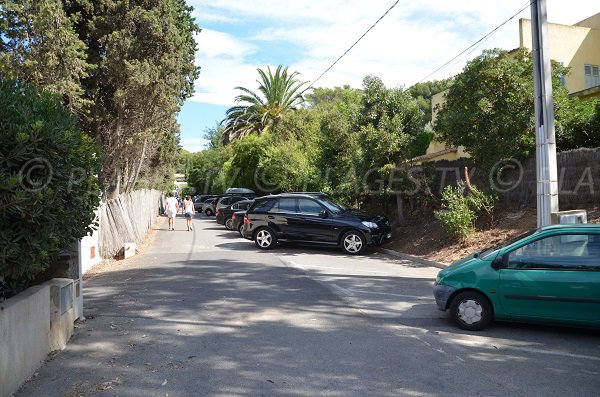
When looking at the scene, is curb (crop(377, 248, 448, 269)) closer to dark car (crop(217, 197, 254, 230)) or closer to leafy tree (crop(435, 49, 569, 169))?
leafy tree (crop(435, 49, 569, 169))

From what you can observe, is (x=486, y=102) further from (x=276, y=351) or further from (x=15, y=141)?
(x=15, y=141)

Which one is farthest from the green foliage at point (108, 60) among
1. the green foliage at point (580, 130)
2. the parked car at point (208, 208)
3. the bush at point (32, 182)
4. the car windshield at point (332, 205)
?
the parked car at point (208, 208)

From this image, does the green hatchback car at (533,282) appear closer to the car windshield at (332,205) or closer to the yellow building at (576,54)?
the car windshield at (332,205)

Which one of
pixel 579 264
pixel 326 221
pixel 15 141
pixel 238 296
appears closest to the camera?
pixel 15 141

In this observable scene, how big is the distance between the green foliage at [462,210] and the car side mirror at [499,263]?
6295 millimetres

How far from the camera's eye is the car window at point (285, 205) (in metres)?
15.6

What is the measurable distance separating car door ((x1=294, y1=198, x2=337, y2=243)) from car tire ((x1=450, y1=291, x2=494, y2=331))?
320 inches

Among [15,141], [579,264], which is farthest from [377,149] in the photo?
[15,141]

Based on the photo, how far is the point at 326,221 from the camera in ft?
48.8

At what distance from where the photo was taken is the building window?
27859 millimetres

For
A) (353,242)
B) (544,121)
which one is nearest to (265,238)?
(353,242)

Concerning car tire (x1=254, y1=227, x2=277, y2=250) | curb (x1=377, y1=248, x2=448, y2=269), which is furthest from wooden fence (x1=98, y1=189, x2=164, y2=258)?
curb (x1=377, y1=248, x2=448, y2=269)

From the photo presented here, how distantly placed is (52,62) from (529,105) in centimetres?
1140

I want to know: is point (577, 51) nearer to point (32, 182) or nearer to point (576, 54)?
point (576, 54)
